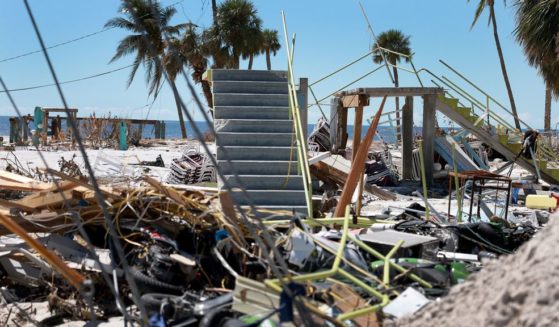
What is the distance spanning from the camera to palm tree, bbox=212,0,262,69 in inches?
1407

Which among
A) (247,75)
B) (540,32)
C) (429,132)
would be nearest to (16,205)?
(247,75)

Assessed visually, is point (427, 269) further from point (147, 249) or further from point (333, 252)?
point (147, 249)

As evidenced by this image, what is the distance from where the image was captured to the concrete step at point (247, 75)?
482 inches

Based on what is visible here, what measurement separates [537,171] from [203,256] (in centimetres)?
1182

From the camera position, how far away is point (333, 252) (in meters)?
5.25

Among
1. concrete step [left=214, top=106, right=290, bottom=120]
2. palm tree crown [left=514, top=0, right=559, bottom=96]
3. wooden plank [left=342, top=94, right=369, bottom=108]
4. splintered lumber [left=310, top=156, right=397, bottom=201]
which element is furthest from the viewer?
palm tree crown [left=514, top=0, right=559, bottom=96]

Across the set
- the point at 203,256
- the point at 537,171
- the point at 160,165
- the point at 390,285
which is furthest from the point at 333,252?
the point at 160,165

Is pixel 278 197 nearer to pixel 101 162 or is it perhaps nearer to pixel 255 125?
pixel 255 125

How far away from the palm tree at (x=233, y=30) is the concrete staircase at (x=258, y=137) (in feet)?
78.9

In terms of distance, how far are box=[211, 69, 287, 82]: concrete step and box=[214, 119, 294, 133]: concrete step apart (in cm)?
156

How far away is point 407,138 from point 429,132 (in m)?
1.23

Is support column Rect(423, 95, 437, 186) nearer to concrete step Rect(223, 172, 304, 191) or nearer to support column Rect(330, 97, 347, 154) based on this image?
support column Rect(330, 97, 347, 154)

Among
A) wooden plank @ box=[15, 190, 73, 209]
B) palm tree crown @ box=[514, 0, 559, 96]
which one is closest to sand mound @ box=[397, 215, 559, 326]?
wooden plank @ box=[15, 190, 73, 209]

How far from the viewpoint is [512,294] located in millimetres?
2744
